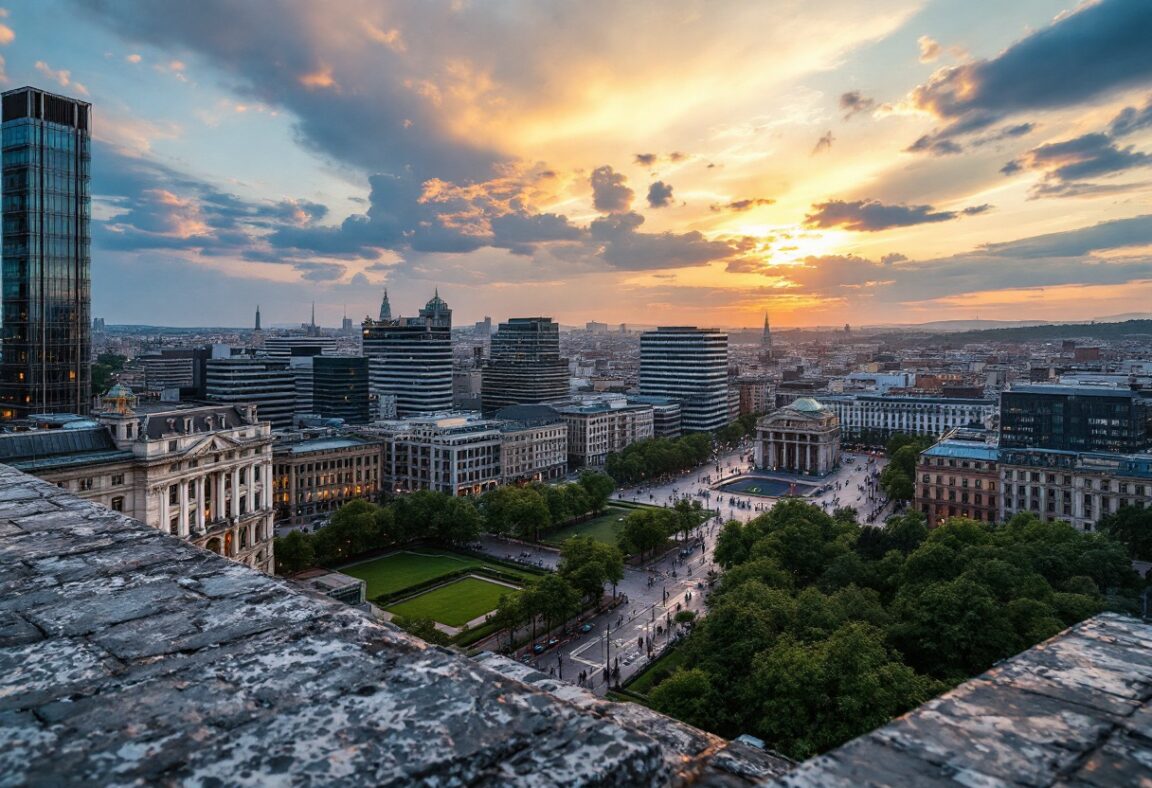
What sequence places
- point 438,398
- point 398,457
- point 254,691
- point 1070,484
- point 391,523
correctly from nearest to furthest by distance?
point 254,691 < point 391,523 < point 1070,484 < point 398,457 < point 438,398

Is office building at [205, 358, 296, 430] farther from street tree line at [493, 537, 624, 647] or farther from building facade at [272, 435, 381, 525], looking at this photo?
street tree line at [493, 537, 624, 647]

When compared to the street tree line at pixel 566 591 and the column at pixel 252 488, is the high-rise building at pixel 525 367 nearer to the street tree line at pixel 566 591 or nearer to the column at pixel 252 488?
the column at pixel 252 488

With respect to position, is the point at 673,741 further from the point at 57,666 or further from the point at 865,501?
the point at 865,501

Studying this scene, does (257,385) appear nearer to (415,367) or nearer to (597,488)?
(415,367)

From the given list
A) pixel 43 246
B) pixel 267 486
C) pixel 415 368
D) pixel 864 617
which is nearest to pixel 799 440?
pixel 415 368

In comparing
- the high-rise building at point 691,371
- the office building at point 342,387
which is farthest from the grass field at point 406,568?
the high-rise building at point 691,371

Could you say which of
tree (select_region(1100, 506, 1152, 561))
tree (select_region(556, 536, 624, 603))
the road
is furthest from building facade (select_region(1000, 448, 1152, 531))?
tree (select_region(556, 536, 624, 603))

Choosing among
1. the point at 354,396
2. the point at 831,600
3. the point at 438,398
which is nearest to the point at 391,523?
the point at 831,600

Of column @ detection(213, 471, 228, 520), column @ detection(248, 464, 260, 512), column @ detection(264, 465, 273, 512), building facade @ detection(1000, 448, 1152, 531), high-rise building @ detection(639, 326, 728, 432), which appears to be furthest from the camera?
high-rise building @ detection(639, 326, 728, 432)
